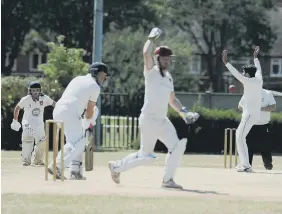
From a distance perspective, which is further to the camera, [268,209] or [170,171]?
[170,171]

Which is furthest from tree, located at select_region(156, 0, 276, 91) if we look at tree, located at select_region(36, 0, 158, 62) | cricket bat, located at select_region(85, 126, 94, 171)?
cricket bat, located at select_region(85, 126, 94, 171)

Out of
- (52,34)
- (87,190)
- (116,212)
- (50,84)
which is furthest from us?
(52,34)

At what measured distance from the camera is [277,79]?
74688mm

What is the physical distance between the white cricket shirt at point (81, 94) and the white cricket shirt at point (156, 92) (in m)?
1.22

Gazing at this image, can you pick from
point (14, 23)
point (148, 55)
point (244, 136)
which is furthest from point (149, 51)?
point (14, 23)

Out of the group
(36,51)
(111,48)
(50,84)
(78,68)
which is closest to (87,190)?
(50,84)

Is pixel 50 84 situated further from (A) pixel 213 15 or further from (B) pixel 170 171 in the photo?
(A) pixel 213 15

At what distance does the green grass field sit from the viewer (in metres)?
10.6

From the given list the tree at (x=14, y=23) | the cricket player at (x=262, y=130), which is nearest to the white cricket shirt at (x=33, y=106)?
the cricket player at (x=262, y=130)

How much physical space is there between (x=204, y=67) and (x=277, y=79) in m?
5.99

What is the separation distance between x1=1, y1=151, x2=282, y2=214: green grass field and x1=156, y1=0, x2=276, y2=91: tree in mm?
48889

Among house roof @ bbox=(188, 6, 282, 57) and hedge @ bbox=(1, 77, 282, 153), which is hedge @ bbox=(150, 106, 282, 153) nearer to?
hedge @ bbox=(1, 77, 282, 153)

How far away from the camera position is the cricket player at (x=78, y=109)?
13.7m

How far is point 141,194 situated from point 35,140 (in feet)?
24.0
